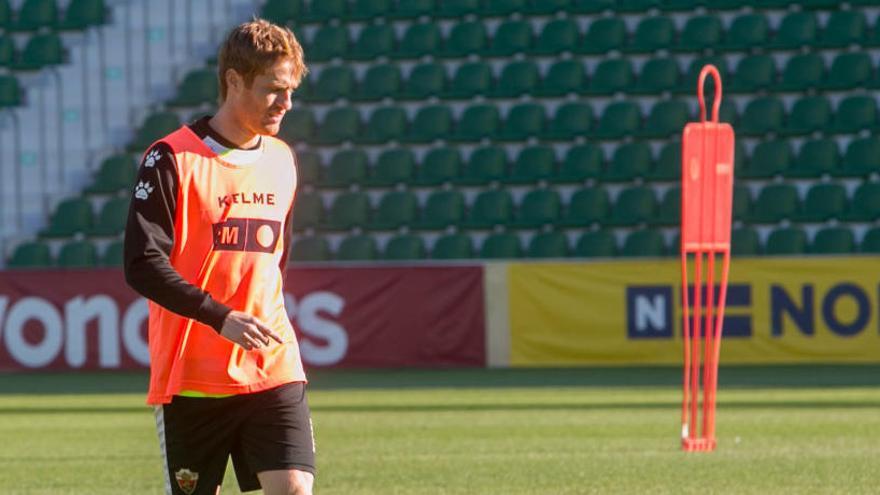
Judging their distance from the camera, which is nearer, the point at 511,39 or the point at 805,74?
the point at 805,74

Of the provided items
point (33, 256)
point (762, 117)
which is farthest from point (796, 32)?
point (33, 256)

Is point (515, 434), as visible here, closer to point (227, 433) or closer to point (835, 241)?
point (227, 433)

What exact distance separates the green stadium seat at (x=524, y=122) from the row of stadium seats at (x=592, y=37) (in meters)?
1.11

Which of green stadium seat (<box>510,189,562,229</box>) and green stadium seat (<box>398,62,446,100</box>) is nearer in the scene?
green stadium seat (<box>510,189,562,229</box>)

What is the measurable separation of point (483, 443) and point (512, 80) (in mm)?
13275

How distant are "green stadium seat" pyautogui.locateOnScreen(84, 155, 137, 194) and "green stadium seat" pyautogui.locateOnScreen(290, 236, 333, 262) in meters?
3.07

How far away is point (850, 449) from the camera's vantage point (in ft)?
35.8

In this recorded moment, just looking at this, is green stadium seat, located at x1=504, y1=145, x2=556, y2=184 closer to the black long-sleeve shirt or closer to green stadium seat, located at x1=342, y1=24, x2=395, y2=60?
green stadium seat, located at x1=342, y1=24, x2=395, y2=60

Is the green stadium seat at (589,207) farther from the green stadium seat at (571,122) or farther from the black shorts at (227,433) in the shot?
the black shorts at (227,433)

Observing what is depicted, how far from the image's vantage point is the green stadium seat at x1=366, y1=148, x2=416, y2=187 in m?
23.7

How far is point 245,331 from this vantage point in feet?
15.8

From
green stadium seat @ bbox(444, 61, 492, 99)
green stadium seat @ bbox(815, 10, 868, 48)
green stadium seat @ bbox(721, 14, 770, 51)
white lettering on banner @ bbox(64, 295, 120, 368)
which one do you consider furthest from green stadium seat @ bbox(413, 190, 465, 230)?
green stadium seat @ bbox(815, 10, 868, 48)

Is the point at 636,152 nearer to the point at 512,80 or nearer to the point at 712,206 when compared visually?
the point at 512,80

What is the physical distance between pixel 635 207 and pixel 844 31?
13.8 ft
